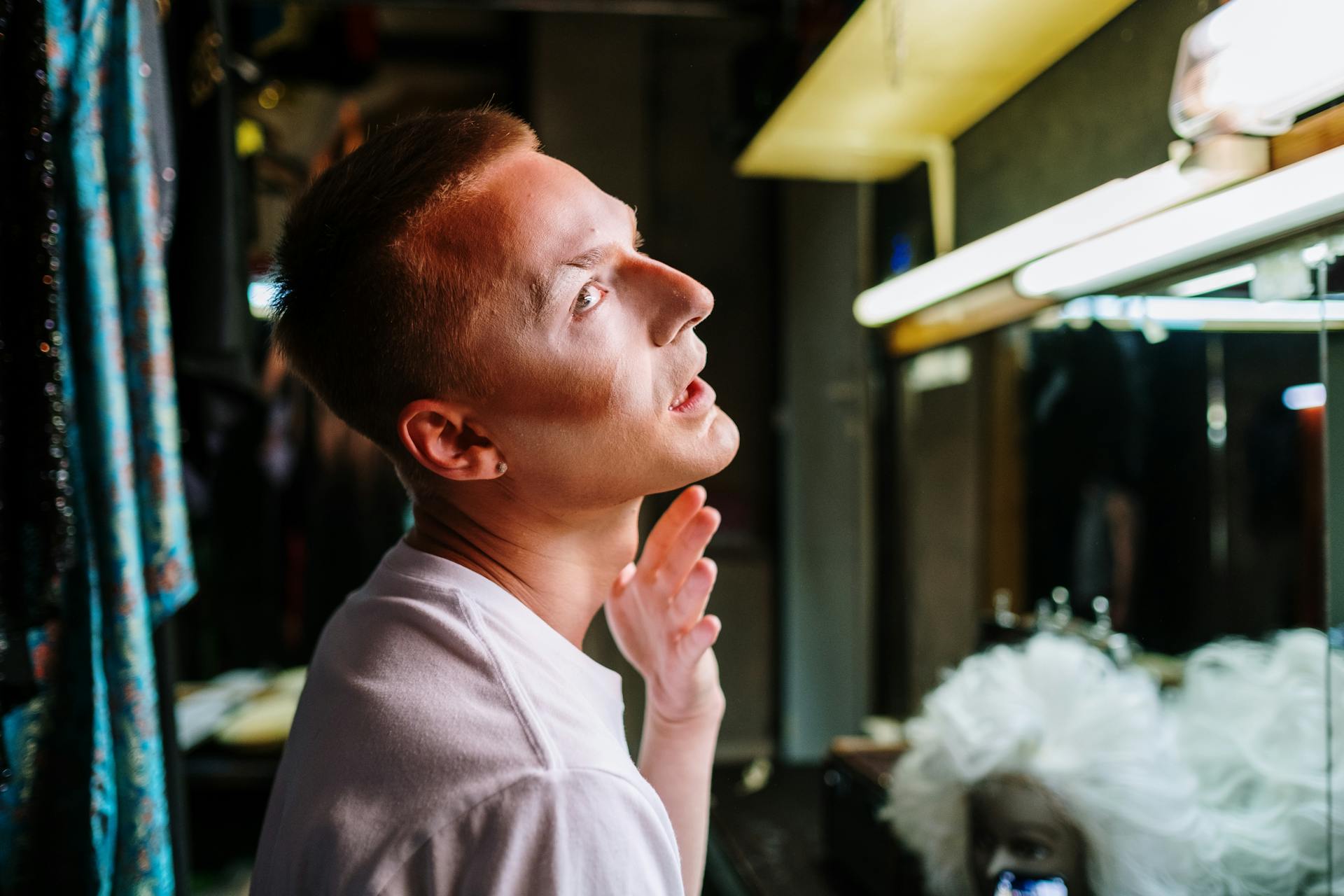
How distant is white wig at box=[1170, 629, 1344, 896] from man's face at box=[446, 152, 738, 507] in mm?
654

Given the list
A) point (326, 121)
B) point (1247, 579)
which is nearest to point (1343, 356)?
point (1247, 579)

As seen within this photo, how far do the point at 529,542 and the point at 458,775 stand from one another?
0.20 m

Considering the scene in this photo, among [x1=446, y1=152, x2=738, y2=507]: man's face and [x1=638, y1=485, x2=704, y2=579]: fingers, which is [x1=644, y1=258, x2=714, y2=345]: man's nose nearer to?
[x1=446, y1=152, x2=738, y2=507]: man's face

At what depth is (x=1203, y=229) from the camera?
32.8 inches

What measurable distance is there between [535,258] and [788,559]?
749mm

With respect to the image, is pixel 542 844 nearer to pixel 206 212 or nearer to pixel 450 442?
pixel 450 442

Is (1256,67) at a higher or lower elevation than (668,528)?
higher

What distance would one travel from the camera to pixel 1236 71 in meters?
0.71

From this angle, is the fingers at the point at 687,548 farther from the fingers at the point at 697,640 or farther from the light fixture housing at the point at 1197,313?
the light fixture housing at the point at 1197,313

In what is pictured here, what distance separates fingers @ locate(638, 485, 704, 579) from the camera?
0.66 metres

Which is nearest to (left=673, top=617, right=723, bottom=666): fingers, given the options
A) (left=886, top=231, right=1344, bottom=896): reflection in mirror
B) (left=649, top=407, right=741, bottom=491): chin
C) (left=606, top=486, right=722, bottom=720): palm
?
(left=606, top=486, right=722, bottom=720): palm

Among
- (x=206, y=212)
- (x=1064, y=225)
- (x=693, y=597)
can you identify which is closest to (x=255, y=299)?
(x=206, y=212)

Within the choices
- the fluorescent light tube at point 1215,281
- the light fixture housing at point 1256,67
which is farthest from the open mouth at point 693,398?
the fluorescent light tube at point 1215,281

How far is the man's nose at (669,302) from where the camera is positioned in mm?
586
